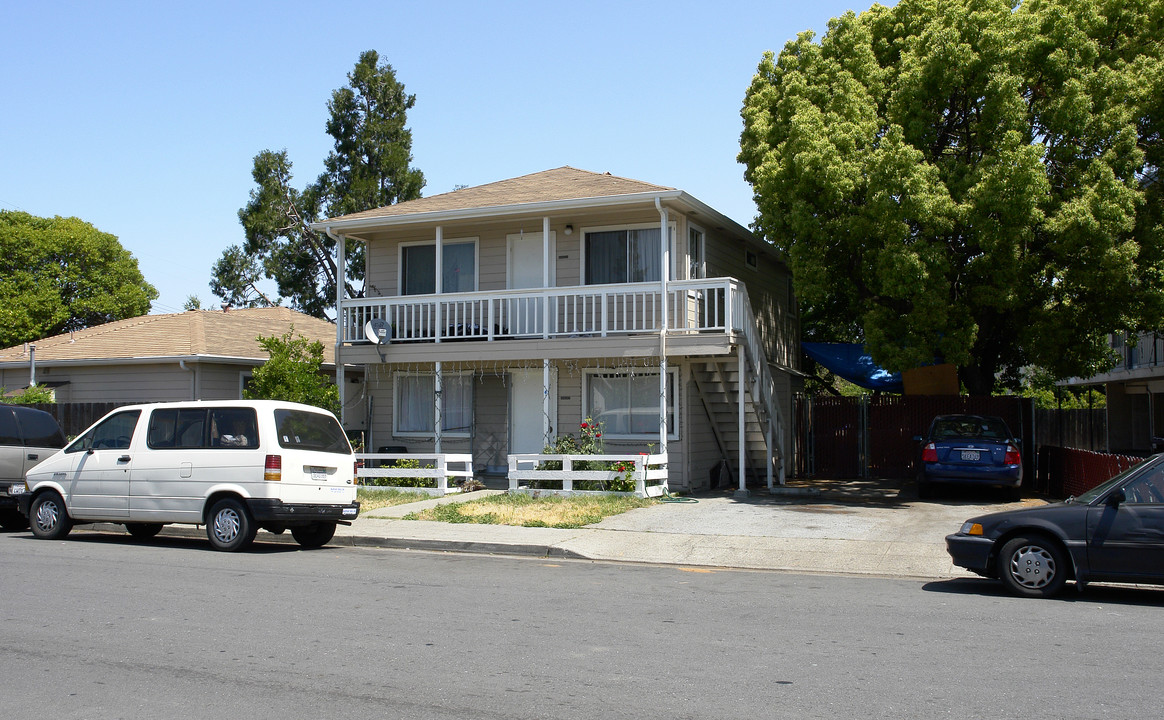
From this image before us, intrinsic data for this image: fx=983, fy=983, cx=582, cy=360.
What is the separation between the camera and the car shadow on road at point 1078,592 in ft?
29.9

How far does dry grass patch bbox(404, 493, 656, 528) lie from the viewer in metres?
14.5

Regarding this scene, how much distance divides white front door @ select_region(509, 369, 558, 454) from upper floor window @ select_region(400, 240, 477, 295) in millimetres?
2272

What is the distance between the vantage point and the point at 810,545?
12.5 metres

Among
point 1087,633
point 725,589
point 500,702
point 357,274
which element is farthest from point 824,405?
point 357,274

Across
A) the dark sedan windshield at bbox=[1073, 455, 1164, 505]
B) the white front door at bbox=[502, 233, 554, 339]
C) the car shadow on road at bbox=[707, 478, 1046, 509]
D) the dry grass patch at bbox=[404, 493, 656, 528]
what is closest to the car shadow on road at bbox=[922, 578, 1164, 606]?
the dark sedan windshield at bbox=[1073, 455, 1164, 505]

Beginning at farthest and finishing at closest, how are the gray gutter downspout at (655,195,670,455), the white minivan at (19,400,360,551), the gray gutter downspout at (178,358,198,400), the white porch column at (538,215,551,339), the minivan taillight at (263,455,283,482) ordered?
the gray gutter downspout at (178,358,198,400) → the white porch column at (538,215,551,339) → the gray gutter downspout at (655,195,670,455) → the white minivan at (19,400,360,551) → the minivan taillight at (263,455,283,482)

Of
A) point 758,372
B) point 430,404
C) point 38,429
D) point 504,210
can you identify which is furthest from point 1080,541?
point 430,404

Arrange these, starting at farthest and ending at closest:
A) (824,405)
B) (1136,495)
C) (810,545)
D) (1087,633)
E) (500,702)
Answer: (824,405) < (810,545) < (1136,495) < (1087,633) < (500,702)

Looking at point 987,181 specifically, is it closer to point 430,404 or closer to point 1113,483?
point 1113,483

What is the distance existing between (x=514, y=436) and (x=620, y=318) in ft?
11.5

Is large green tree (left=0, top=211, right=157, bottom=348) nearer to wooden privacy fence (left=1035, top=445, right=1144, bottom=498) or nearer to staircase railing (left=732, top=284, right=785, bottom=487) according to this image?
staircase railing (left=732, top=284, right=785, bottom=487)

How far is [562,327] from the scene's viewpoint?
65.4ft

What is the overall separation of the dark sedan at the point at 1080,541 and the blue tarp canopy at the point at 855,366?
1419 centimetres

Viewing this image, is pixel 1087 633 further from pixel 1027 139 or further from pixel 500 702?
pixel 1027 139
